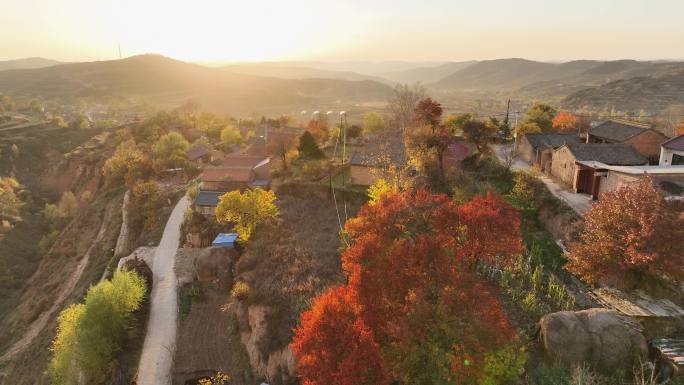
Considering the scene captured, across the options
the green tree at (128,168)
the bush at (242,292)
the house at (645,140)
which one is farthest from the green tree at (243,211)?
the house at (645,140)

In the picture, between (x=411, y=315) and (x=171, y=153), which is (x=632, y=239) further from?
(x=171, y=153)

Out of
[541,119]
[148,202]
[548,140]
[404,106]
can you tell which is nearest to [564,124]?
[541,119]

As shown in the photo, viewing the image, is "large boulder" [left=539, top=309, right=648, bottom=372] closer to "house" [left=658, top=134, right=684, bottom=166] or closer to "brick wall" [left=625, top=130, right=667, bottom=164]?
"house" [left=658, top=134, right=684, bottom=166]

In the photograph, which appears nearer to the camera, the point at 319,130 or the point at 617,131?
the point at 617,131

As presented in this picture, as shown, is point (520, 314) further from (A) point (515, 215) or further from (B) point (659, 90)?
(B) point (659, 90)

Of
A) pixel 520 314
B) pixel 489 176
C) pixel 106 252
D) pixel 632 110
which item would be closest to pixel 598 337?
pixel 520 314

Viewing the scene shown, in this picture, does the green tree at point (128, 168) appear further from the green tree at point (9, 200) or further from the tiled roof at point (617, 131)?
the tiled roof at point (617, 131)

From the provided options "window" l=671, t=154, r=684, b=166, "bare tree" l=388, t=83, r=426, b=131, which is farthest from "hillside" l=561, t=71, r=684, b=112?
"window" l=671, t=154, r=684, b=166

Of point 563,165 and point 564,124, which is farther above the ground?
point 564,124
